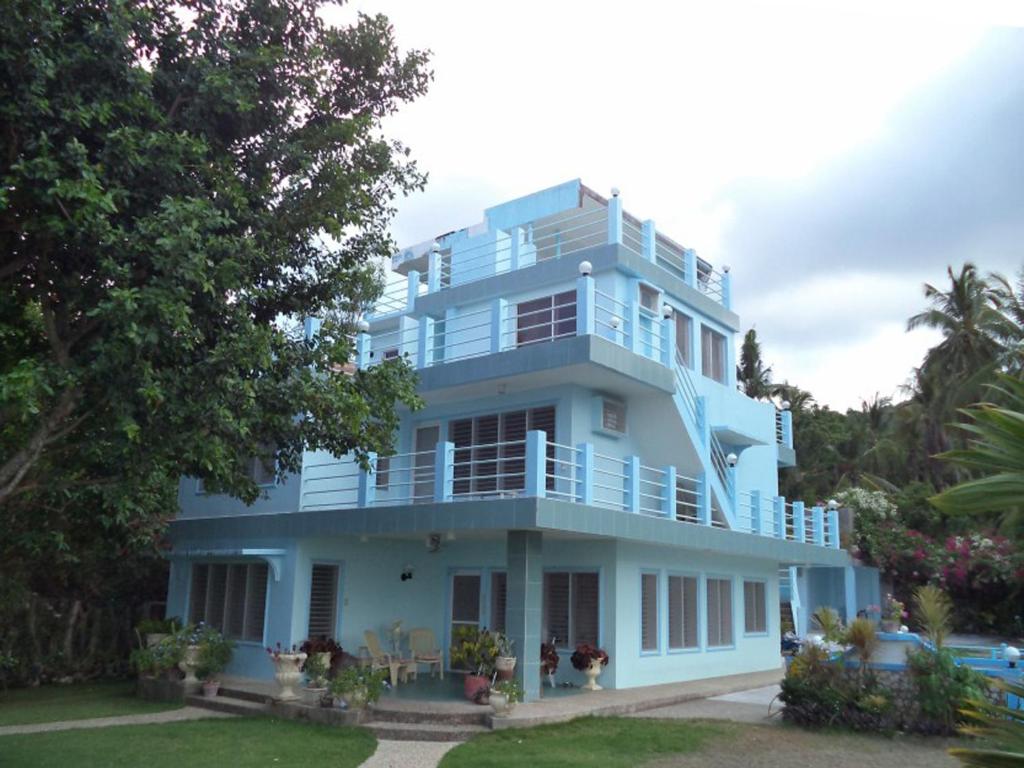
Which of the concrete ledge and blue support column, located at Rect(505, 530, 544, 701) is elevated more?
blue support column, located at Rect(505, 530, 544, 701)

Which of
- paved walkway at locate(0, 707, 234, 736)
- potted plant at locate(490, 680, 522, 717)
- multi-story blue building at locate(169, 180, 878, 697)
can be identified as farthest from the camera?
multi-story blue building at locate(169, 180, 878, 697)

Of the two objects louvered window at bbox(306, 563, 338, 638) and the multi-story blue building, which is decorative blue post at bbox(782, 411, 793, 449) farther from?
louvered window at bbox(306, 563, 338, 638)

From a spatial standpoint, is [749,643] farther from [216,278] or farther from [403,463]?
[216,278]

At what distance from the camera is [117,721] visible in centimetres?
1374

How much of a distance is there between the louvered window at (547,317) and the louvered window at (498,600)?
15.3 ft

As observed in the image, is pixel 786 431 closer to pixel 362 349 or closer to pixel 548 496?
pixel 548 496

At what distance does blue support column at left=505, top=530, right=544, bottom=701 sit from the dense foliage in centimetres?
305

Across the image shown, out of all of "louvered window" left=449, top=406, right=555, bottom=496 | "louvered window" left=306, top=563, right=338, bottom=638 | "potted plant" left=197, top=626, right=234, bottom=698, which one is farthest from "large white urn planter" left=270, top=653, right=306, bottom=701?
"louvered window" left=449, top=406, right=555, bottom=496

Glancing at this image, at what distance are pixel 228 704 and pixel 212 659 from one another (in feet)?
4.17

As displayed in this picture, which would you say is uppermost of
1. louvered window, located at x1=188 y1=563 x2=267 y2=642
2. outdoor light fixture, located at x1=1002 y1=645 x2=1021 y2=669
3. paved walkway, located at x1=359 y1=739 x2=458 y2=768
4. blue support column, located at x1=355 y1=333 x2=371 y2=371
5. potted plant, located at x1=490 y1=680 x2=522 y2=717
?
blue support column, located at x1=355 y1=333 x2=371 y2=371

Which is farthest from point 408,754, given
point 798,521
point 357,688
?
point 798,521

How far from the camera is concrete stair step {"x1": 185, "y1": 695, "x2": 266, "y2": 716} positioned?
14336 mm

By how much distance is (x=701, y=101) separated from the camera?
8703mm

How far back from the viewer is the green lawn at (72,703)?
47.2 feet
